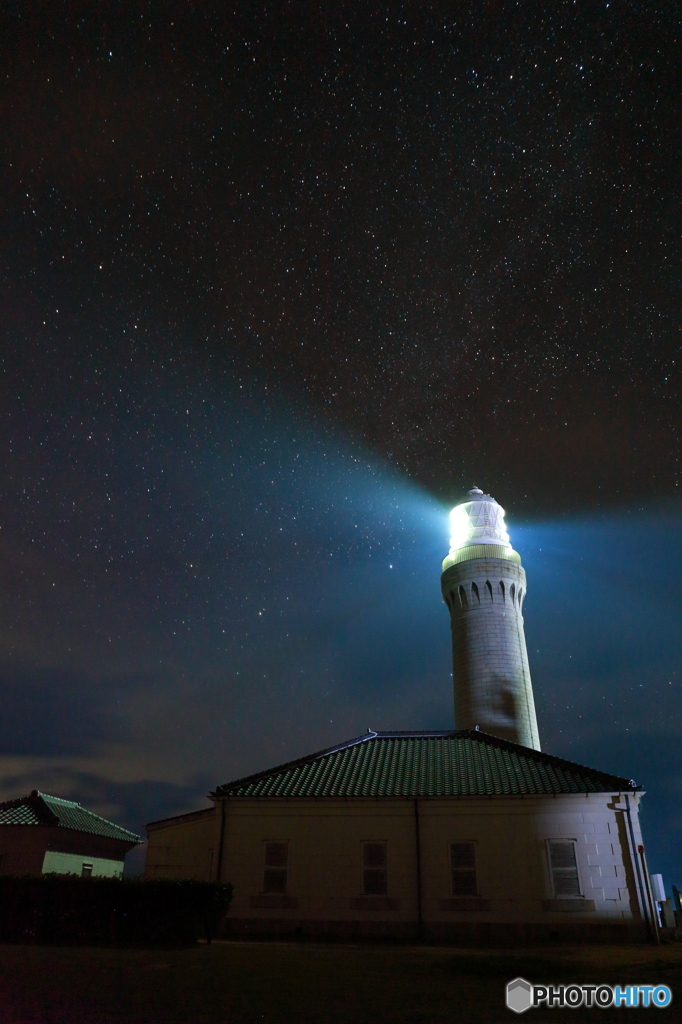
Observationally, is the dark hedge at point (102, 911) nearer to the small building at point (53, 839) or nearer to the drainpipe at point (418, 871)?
the drainpipe at point (418, 871)

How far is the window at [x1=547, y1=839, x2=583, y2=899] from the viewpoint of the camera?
21609mm

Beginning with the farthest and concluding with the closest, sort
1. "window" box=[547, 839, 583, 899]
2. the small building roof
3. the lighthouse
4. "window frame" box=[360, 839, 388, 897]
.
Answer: the lighthouse, the small building roof, "window frame" box=[360, 839, 388, 897], "window" box=[547, 839, 583, 899]

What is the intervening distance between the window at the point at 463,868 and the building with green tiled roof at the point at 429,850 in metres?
0.04

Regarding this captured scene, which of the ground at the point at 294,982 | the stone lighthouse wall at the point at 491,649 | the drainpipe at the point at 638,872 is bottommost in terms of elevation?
the ground at the point at 294,982

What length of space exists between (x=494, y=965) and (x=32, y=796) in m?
30.6

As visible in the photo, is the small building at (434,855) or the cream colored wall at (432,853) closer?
the small building at (434,855)

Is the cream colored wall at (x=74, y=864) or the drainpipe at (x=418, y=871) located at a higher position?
the cream colored wall at (x=74, y=864)

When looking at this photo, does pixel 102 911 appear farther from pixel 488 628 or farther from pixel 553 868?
pixel 488 628

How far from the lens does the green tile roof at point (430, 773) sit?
23.4 meters

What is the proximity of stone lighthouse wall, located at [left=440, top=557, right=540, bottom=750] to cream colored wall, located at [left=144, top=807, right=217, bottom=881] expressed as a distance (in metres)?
20.7

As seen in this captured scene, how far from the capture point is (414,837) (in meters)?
23.0

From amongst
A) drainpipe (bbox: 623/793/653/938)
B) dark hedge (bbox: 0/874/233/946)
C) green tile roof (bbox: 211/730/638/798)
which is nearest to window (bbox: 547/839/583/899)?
green tile roof (bbox: 211/730/638/798)

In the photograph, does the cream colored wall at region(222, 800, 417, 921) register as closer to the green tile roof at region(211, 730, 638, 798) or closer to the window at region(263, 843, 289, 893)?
the window at region(263, 843, 289, 893)

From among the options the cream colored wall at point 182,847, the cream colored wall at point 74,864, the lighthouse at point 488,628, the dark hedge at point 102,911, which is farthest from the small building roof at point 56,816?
the lighthouse at point 488,628
